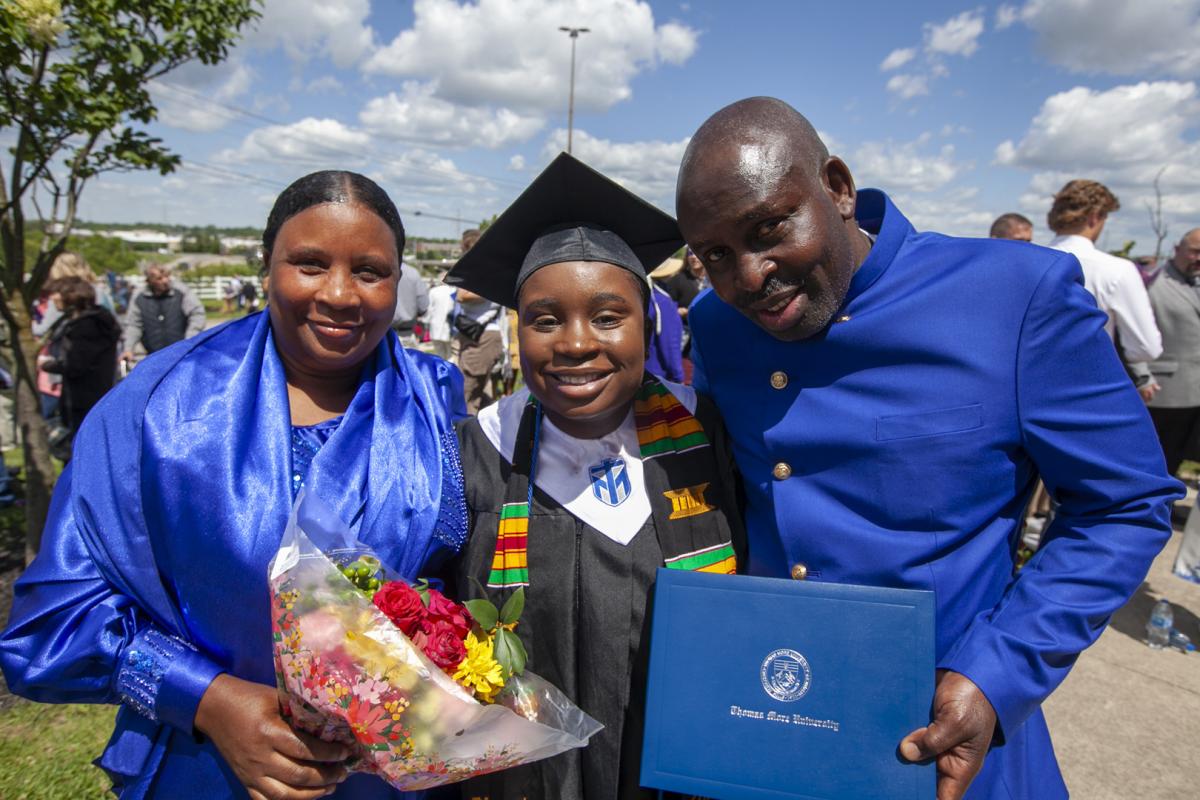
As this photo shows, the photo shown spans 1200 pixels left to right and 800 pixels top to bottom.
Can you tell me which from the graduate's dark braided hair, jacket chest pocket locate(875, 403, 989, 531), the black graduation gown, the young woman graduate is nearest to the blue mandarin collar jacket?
jacket chest pocket locate(875, 403, 989, 531)

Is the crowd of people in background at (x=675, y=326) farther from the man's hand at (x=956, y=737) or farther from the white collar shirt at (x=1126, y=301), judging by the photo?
the man's hand at (x=956, y=737)

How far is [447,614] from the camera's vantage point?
1.38 metres

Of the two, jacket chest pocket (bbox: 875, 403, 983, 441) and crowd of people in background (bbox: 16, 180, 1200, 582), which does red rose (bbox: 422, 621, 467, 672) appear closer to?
jacket chest pocket (bbox: 875, 403, 983, 441)

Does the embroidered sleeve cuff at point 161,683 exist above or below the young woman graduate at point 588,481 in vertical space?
below

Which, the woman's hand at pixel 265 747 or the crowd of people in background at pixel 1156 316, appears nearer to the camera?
the woman's hand at pixel 265 747

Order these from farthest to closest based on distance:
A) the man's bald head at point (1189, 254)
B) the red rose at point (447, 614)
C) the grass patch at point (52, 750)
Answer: the man's bald head at point (1189, 254), the grass patch at point (52, 750), the red rose at point (447, 614)

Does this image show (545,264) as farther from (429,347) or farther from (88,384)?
(429,347)

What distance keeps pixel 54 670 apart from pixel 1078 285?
7.30ft

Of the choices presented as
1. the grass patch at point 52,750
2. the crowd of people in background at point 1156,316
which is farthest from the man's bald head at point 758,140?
the crowd of people in background at point 1156,316

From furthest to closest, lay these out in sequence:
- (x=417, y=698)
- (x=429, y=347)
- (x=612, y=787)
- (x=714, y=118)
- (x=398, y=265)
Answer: (x=429, y=347)
(x=398, y=265)
(x=612, y=787)
(x=714, y=118)
(x=417, y=698)

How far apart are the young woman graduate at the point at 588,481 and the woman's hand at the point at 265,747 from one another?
423 mm

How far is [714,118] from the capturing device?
4.99ft

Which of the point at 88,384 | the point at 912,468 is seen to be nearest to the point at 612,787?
the point at 912,468

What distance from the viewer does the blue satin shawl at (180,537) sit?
1481 millimetres
